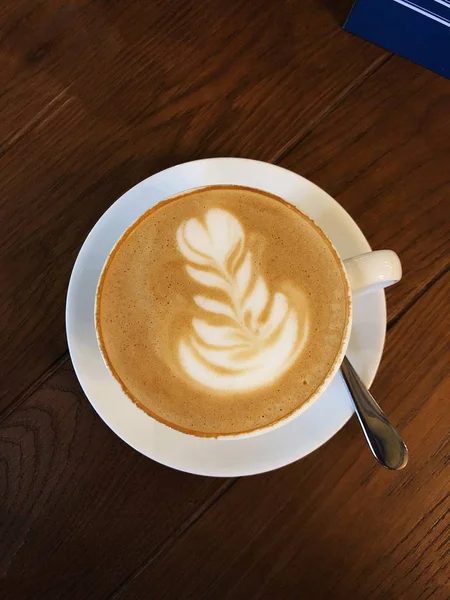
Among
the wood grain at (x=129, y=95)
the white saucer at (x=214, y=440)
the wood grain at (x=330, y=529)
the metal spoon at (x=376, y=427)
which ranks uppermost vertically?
the wood grain at (x=129, y=95)

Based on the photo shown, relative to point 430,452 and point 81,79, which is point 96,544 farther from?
point 81,79

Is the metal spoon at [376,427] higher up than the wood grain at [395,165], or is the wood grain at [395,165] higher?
the wood grain at [395,165]

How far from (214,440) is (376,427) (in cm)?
25

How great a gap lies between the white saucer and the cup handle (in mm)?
101

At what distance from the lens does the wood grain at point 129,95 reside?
102 centimetres

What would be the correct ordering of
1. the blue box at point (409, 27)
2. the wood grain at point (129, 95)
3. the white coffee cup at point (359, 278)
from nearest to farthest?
the white coffee cup at point (359, 278) → the blue box at point (409, 27) → the wood grain at point (129, 95)

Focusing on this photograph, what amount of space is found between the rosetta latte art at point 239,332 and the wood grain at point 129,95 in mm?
300

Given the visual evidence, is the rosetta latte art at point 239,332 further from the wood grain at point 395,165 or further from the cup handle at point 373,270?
the wood grain at point 395,165

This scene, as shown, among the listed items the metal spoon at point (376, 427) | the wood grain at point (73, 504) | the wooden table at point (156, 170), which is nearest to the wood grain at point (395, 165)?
the wooden table at point (156, 170)

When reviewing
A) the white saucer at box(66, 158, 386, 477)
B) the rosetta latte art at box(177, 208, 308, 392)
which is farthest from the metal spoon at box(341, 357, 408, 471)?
the rosetta latte art at box(177, 208, 308, 392)

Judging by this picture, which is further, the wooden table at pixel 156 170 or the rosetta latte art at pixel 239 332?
the wooden table at pixel 156 170

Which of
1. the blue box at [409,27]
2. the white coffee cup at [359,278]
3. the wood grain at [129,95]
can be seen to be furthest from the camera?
the wood grain at [129,95]

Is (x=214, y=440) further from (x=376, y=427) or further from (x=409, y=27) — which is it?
(x=409, y=27)

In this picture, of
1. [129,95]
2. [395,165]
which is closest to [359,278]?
[395,165]
